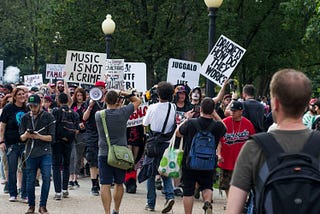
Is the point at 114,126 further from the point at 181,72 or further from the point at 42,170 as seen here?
the point at 181,72

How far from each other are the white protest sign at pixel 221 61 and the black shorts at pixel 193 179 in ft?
13.1

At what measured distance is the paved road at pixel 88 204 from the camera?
1145cm

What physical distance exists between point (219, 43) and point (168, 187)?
11.7ft

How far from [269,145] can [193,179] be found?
5522 millimetres

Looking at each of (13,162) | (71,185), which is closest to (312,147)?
(13,162)

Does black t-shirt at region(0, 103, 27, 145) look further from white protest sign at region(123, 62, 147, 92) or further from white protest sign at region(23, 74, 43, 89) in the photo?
white protest sign at region(23, 74, 43, 89)

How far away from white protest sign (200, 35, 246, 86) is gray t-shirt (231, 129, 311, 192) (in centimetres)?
920

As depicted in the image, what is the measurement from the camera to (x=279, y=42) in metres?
38.1

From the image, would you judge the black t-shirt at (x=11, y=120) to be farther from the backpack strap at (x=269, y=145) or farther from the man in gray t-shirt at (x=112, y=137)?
the backpack strap at (x=269, y=145)

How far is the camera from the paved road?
11445 mm

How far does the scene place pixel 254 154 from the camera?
13.8 feet

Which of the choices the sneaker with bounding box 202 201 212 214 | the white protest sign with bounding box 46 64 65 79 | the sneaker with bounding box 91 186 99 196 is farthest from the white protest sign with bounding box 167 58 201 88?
the white protest sign with bounding box 46 64 65 79

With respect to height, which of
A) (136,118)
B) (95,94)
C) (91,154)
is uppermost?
(95,94)

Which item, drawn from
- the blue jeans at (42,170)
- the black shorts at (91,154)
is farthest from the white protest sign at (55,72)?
the blue jeans at (42,170)
